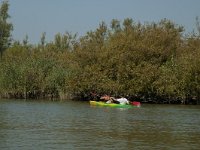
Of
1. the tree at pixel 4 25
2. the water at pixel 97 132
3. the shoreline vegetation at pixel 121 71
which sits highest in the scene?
the tree at pixel 4 25

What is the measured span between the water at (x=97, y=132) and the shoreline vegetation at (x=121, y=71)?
1474cm

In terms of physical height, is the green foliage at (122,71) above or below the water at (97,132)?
above

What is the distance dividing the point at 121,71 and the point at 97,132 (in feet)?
83.1

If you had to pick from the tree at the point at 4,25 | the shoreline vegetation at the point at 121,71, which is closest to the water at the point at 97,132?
the shoreline vegetation at the point at 121,71

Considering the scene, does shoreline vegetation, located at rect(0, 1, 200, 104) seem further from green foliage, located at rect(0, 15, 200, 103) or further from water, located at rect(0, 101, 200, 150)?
water, located at rect(0, 101, 200, 150)

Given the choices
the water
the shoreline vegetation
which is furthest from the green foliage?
the water

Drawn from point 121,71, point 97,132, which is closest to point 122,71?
point 121,71

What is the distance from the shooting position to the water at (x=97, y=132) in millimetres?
17578

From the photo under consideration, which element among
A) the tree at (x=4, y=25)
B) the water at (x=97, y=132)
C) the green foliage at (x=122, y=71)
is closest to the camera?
the water at (x=97, y=132)

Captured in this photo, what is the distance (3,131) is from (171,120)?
1124 centimetres

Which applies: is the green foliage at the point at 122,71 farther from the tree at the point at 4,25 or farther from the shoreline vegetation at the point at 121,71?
the tree at the point at 4,25

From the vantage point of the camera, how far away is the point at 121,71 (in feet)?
152

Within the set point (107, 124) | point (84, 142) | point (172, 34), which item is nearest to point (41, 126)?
point (107, 124)

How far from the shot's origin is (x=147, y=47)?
4675cm
